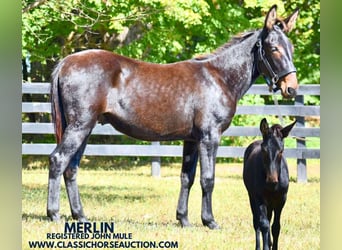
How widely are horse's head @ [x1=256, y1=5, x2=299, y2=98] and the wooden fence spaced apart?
1.21 m

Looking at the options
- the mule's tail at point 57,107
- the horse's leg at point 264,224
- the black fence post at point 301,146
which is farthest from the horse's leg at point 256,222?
the black fence post at point 301,146

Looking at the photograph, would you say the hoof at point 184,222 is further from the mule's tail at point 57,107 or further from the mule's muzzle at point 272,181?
the mule's tail at point 57,107

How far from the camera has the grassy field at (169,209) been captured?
5191 mm

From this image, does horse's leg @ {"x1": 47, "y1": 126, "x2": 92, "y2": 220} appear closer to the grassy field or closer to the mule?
the grassy field

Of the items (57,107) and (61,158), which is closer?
(61,158)

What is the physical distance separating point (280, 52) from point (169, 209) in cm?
184

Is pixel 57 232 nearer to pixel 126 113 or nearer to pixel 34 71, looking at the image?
pixel 126 113

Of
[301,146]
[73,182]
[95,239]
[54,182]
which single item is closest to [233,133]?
[301,146]

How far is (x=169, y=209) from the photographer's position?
6.14 m

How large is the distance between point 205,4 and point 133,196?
8.79 feet

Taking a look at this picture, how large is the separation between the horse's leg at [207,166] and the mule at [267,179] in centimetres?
61

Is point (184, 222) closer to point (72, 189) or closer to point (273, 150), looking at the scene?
point (72, 189)

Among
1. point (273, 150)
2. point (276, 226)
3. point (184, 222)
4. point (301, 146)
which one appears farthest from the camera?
point (301, 146)

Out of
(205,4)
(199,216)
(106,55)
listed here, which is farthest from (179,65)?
(205,4)
